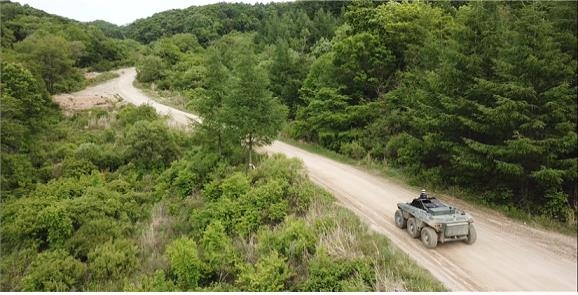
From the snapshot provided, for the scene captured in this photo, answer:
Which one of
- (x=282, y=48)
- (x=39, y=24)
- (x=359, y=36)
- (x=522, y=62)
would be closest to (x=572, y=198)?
(x=522, y=62)

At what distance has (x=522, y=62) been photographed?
1228cm

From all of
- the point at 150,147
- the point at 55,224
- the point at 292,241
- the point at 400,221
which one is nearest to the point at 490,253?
the point at 400,221

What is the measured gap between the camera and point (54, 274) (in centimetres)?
1494

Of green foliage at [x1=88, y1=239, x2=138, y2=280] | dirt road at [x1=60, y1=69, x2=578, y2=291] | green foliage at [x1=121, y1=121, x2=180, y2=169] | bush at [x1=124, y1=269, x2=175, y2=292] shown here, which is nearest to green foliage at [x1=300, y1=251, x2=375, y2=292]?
dirt road at [x1=60, y1=69, x2=578, y2=291]

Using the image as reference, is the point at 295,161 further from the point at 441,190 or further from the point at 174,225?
the point at 441,190

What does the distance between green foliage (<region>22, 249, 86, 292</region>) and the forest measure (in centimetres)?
7

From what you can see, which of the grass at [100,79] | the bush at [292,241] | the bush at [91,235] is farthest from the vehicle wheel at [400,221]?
the grass at [100,79]

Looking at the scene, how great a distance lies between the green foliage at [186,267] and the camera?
13961mm

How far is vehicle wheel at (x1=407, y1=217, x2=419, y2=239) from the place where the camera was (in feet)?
43.1

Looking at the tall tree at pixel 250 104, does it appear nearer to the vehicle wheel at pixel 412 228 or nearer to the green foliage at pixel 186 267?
the green foliage at pixel 186 267

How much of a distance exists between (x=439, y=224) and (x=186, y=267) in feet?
26.8

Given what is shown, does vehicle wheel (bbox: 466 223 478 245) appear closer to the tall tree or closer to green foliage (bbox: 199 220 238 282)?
green foliage (bbox: 199 220 238 282)

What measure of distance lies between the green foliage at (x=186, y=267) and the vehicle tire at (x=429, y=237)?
7.19 meters

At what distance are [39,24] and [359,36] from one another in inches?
2446
